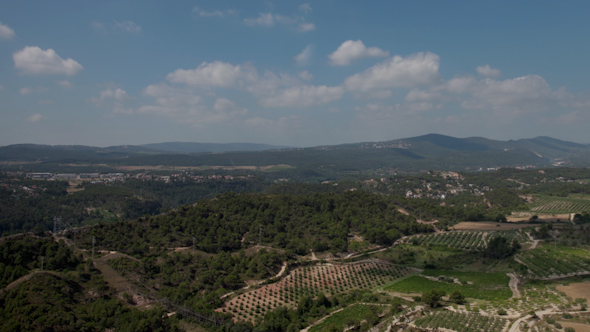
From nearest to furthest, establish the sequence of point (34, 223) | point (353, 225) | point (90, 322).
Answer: point (90, 322), point (353, 225), point (34, 223)

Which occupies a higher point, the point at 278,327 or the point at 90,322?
the point at 90,322

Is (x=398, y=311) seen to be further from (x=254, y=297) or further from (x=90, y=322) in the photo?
(x=90, y=322)

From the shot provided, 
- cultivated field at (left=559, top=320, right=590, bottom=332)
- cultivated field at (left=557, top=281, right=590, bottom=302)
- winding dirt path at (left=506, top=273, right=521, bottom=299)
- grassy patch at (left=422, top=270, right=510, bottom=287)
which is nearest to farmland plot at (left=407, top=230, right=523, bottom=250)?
grassy patch at (left=422, top=270, right=510, bottom=287)

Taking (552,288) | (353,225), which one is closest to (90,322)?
(552,288)

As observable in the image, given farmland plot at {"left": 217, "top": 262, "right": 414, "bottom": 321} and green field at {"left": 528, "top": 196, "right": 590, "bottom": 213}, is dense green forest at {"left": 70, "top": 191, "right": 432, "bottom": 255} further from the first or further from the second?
green field at {"left": 528, "top": 196, "right": 590, "bottom": 213}

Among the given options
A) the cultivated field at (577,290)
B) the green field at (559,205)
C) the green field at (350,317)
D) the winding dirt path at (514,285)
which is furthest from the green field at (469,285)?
the green field at (559,205)

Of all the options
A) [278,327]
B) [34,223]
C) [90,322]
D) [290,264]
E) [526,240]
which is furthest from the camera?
[34,223]
